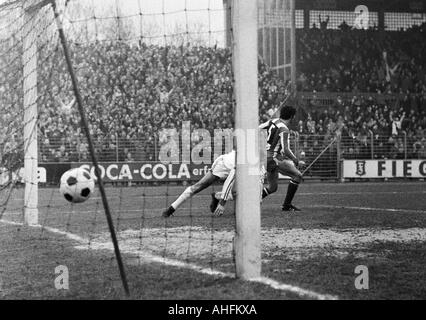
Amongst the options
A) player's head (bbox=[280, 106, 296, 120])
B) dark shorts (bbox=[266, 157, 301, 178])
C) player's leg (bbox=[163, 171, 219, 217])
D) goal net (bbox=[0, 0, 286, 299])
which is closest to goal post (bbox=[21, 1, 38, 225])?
goal net (bbox=[0, 0, 286, 299])

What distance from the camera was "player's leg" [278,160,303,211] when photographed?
1326 centimetres

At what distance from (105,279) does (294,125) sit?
25.0 m

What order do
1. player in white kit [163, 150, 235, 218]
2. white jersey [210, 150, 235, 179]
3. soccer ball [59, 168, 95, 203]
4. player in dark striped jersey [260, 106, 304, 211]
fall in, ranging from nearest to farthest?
soccer ball [59, 168, 95, 203]
player in white kit [163, 150, 235, 218]
white jersey [210, 150, 235, 179]
player in dark striped jersey [260, 106, 304, 211]

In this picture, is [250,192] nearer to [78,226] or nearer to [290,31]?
Answer: [78,226]

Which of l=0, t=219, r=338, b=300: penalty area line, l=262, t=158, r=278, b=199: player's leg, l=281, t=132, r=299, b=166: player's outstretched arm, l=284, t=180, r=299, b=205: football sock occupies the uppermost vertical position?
l=281, t=132, r=299, b=166: player's outstretched arm

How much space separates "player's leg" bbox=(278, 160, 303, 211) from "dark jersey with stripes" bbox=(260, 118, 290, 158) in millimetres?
426

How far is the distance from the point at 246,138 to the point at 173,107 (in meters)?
20.0

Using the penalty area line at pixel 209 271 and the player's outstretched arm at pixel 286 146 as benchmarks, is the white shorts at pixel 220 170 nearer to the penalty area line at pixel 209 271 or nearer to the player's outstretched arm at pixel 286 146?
the player's outstretched arm at pixel 286 146

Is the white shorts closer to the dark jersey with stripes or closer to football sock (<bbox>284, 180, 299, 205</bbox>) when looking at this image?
the dark jersey with stripes

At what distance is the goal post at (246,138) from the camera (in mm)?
5816

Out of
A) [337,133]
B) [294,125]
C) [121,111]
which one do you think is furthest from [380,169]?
[121,111]

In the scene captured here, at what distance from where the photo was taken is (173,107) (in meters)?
Answer: 25.7

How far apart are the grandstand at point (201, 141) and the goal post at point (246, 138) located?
0.02 meters

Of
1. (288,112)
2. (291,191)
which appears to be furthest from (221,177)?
(288,112)
